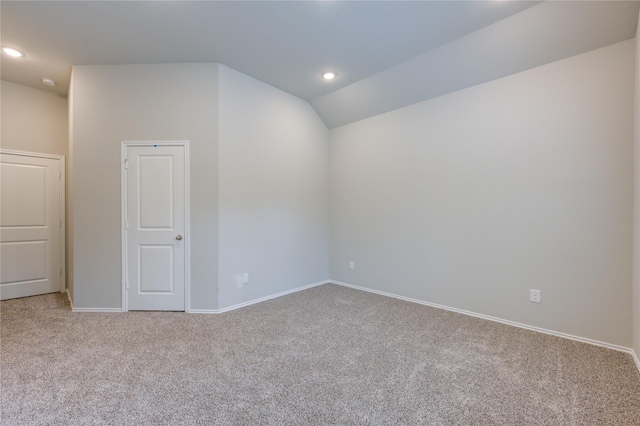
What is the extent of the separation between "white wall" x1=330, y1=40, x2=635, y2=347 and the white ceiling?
0.90 ft

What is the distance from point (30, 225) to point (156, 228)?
2.23 metres

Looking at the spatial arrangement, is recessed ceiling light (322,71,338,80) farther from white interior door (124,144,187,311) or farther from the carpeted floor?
the carpeted floor

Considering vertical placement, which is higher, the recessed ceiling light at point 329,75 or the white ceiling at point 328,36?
the recessed ceiling light at point 329,75

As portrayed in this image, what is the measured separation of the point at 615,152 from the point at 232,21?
3.65 meters

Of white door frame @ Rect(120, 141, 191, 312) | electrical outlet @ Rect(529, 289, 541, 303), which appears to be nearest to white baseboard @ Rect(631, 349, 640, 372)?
electrical outlet @ Rect(529, 289, 541, 303)

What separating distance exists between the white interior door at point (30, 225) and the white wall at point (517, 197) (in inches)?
187

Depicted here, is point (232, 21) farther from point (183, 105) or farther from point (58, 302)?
point (58, 302)

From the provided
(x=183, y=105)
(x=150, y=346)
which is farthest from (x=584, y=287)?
(x=183, y=105)

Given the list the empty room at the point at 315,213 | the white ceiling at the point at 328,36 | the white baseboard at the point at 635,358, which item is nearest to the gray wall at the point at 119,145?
the empty room at the point at 315,213

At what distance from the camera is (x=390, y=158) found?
4.00 metres

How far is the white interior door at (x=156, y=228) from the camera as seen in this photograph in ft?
11.0

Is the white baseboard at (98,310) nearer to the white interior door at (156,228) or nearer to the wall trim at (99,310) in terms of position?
the wall trim at (99,310)

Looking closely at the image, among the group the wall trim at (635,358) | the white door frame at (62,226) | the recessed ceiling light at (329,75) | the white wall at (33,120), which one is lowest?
the wall trim at (635,358)

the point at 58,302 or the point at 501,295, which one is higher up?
the point at 501,295
